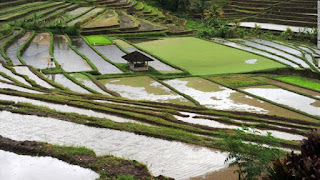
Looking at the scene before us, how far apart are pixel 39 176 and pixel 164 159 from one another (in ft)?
8.42

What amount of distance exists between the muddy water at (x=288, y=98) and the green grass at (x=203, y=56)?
4.43 metres

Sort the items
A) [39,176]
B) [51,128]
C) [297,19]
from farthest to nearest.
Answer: [297,19] < [51,128] < [39,176]

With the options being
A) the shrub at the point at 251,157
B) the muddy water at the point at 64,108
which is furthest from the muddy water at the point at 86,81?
the shrub at the point at 251,157

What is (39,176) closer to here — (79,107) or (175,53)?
(79,107)

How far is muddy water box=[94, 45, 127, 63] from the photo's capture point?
25705 millimetres

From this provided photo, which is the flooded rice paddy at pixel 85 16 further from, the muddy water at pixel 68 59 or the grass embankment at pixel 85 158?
the grass embankment at pixel 85 158

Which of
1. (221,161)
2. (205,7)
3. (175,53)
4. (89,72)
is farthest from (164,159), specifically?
(205,7)

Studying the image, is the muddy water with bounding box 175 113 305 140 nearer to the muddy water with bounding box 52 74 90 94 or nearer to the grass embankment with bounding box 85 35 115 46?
the muddy water with bounding box 52 74 90 94

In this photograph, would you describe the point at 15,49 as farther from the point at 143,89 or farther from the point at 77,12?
the point at 77,12

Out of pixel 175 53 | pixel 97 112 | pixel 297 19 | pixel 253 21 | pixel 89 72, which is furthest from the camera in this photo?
pixel 253 21

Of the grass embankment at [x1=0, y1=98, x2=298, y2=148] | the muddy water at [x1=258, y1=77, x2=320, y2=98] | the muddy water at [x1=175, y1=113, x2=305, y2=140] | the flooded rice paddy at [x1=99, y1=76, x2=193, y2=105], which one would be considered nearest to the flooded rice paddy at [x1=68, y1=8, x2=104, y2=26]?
the flooded rice paddy at [x1=99, y1=76, x2=193, y2=105]

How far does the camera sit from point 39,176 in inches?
275

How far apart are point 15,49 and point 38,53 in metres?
1.96

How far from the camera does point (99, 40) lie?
106 ft
